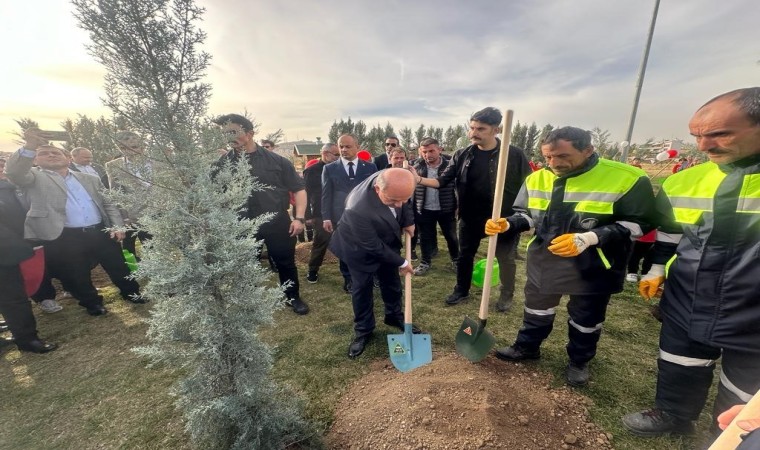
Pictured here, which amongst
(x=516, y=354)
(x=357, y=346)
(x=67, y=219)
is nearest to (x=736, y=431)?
(x=516, y=354)

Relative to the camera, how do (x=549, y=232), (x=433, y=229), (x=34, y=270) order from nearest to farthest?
1. (x=549, y=232)
2. (x=34, y=270)
3. (x=433, y=229)

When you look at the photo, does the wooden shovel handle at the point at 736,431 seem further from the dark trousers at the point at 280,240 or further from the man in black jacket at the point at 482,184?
the dark trousers at the point at 280,240

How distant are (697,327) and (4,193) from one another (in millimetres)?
6666

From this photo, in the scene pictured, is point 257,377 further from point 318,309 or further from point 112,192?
point 318,309

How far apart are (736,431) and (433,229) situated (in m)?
5.03

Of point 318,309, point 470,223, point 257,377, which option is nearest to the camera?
point 257,377

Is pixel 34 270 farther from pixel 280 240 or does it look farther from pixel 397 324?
pixel 397 324

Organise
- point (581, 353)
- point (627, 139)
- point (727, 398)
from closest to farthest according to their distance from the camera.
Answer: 1. point (727, 398)
2. point (581, 353)
3. point (627, 139)

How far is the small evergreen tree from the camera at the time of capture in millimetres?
1590

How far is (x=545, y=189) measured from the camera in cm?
249

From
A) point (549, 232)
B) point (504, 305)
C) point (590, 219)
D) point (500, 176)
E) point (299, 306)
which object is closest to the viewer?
point (590, 219)

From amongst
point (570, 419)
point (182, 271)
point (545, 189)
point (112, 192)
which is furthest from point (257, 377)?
point (545, 189)

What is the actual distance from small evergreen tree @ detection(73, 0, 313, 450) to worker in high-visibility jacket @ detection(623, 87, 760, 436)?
8.61ft

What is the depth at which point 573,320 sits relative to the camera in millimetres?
2598
